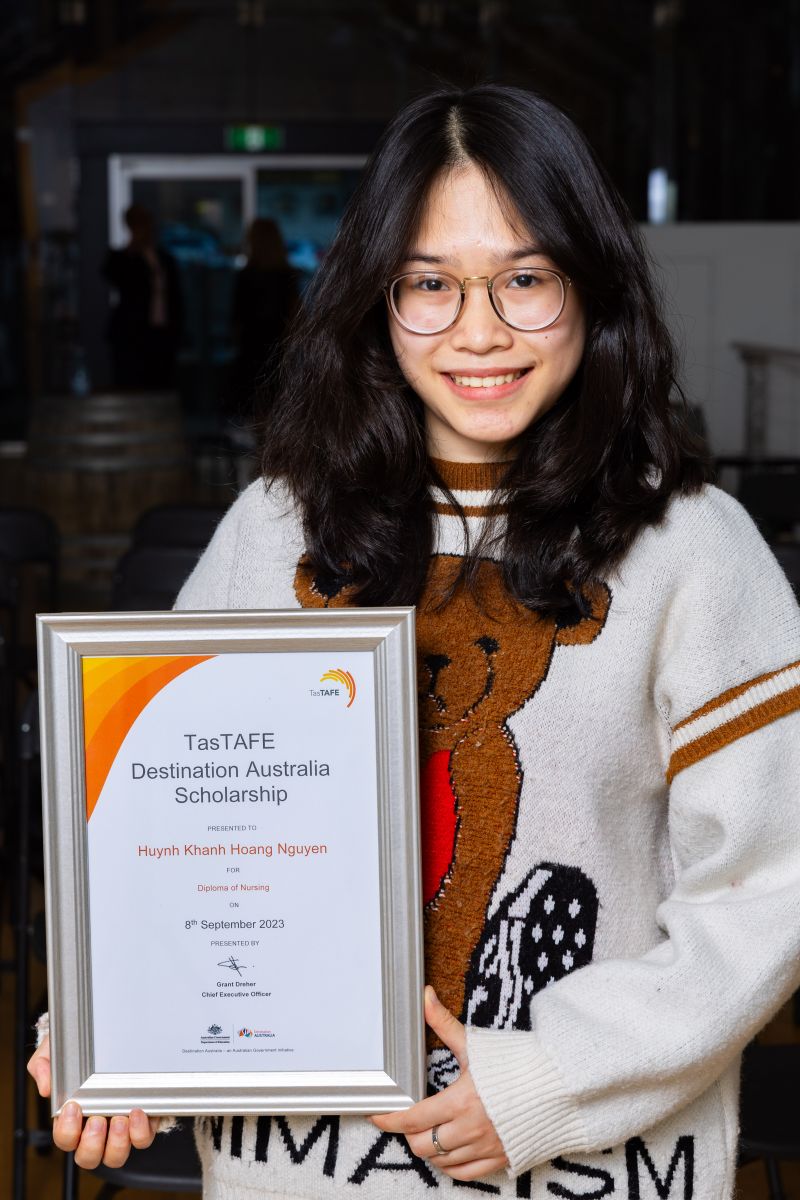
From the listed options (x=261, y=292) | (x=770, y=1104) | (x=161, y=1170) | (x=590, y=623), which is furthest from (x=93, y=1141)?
(x=261, y=292)

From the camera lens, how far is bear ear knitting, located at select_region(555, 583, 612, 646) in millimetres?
1299

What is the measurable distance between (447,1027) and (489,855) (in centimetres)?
15

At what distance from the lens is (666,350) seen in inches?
53.7

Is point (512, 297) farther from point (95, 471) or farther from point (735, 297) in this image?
point (735, 297)

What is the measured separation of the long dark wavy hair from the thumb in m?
0.35

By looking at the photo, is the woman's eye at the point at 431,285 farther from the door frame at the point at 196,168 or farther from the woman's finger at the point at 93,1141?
the door frame at the point at 196,168

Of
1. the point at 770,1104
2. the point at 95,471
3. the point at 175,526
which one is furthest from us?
the point at 95,471

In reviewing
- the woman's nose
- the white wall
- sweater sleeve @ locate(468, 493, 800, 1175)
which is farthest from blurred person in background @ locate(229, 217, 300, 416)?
sweater sleeve @ locate(468, 493, 800, 1175)

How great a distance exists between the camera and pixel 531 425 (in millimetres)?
1394

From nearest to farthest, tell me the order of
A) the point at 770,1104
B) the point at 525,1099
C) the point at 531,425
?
the point at 525,1099 < the point at 531,425 < the point at 770,1104

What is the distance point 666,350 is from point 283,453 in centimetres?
39

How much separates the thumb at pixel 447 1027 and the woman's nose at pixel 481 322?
0.56 m

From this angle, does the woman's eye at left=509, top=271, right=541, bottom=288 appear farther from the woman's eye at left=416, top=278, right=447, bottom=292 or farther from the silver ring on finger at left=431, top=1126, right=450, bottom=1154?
the silver ring on finger at left=431, top=1126, right=450, bottom=1154

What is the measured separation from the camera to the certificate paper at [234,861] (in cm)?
124
